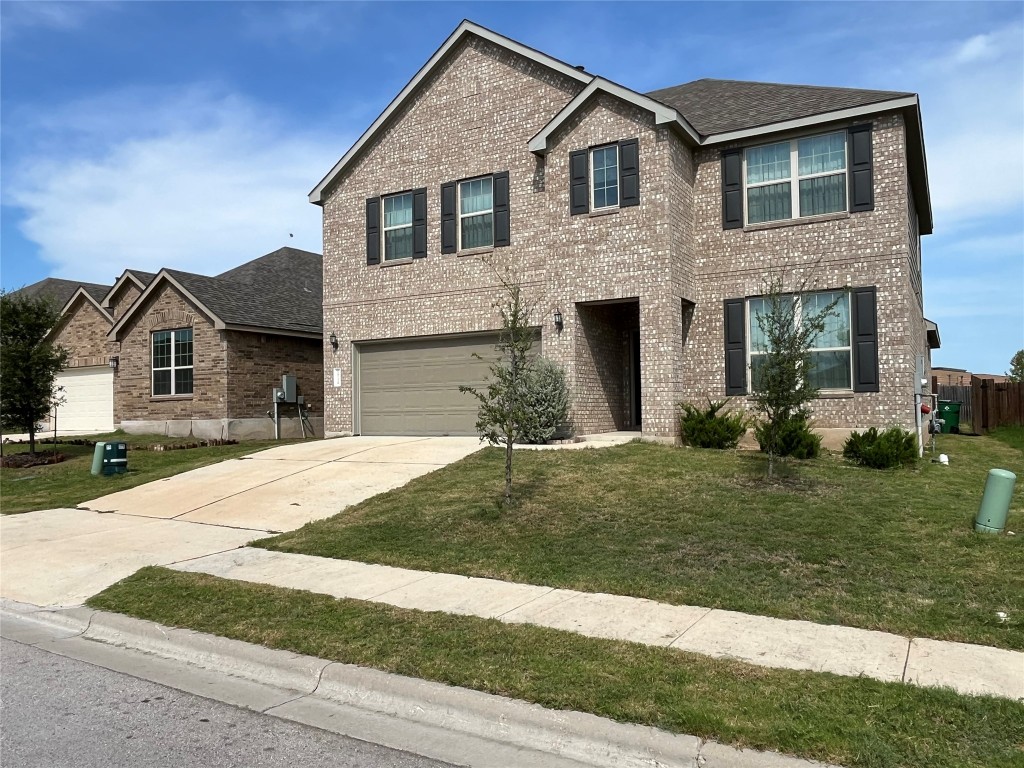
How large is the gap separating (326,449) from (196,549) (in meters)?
6.99

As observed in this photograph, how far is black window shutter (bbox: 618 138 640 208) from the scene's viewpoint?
15.6 metres

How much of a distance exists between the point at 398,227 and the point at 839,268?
391 inches

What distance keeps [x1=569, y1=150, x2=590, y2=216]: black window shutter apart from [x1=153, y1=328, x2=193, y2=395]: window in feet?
40.5

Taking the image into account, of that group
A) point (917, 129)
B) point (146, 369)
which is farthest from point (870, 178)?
point (146, 369)

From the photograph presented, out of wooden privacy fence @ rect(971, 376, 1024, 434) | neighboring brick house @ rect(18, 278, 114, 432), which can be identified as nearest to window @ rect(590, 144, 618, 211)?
wooden privacy fence @ rect(971, 376, 1024, 434)

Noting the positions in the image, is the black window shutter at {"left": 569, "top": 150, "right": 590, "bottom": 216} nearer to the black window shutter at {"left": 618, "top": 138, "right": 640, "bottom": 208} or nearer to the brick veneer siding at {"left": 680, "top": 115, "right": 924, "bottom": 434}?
the black window shutter at {"left": 618, "top": 138, "right": 640, "bottom": 208}

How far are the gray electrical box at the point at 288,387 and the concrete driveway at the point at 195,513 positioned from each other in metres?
6.19

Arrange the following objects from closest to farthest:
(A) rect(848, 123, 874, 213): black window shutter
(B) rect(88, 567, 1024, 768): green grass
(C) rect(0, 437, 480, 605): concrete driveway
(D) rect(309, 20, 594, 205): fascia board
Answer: (B) rect(88, 567, 1024, 768): green grass
(C) rect(0, 437, 480, 605): concrete driveway
(A) rect(848, 123, 874, 213): black window shutter
(D) rect(309, 20, 594, 205): fascia board

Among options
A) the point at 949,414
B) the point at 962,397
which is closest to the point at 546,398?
the point at 949,414

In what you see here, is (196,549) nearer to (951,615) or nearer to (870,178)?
(951,615)

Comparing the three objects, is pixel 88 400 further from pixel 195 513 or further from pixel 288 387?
pixel 195 513

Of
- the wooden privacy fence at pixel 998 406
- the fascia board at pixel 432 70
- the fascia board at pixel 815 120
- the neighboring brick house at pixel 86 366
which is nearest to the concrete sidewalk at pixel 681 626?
the fascia board at pixel 815 120

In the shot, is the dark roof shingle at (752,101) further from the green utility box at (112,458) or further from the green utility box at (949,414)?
the green utility box at (112,458)

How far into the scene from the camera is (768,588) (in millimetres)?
7059
